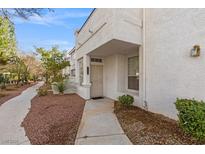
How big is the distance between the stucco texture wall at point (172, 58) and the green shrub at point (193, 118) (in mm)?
1067

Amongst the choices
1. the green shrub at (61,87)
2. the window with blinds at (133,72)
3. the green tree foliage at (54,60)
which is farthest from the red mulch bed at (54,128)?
the green tree foliage at (54,60)

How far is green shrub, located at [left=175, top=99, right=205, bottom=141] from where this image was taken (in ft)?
9.80

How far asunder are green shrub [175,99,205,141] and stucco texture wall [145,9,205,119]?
1.07 m

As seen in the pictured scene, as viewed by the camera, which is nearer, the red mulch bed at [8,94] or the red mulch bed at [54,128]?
the red mulch bed at [54,128]

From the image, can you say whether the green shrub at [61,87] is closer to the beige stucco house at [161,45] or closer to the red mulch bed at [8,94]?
the red mulch bed at [8,94]

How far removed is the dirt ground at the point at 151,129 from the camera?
3.26m

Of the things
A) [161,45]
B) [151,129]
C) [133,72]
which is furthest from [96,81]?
[151,129]

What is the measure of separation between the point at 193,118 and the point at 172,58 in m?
2.29

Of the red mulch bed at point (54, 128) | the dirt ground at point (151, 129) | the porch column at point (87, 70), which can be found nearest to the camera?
the dirt ground at point (151, 129)

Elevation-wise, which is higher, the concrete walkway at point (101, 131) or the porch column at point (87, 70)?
the porch column at point (87, 70)
